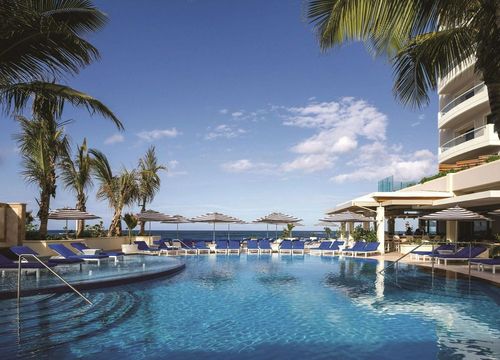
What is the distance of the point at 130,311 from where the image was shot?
882cm

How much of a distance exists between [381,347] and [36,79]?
6.04 metres

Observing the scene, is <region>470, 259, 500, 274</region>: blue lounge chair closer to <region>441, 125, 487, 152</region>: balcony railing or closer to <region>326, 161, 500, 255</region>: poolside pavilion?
<region>326, 161, 500, 255</region>: poolside pavilion

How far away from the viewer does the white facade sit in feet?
84.1

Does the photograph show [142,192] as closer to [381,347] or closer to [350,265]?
[350,265]

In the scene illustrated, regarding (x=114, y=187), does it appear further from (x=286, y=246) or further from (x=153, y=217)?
(x=286, y=246)

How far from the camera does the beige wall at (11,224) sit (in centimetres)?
1662

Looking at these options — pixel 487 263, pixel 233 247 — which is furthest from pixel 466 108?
pixel 233 247

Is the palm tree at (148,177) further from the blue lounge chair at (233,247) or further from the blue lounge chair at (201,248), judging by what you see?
the blue lounge chair at (233,247)

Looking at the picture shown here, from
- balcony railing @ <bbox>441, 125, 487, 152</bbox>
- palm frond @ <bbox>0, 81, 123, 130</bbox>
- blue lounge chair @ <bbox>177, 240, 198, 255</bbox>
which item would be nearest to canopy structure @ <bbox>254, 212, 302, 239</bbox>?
blue lounge chair @ <bbox>177, 240, 198, 255</bbox>

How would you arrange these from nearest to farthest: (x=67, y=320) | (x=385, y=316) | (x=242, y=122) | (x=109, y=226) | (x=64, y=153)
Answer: (x=67, y=320) < (x=385, y=316) < (x=64, y=153) < (x=109, y=226) < (x=242, y=122)

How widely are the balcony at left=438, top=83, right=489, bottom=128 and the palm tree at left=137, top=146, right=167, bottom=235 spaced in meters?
20.9

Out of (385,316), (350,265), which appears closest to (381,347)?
(385,316)

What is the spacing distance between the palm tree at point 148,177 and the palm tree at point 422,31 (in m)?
26.1

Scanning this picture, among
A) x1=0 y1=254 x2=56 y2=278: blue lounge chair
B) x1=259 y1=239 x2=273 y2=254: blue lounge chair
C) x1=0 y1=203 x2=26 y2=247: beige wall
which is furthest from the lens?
x1=259 y1=239 x2=273 y2=254: blue lounge chair
